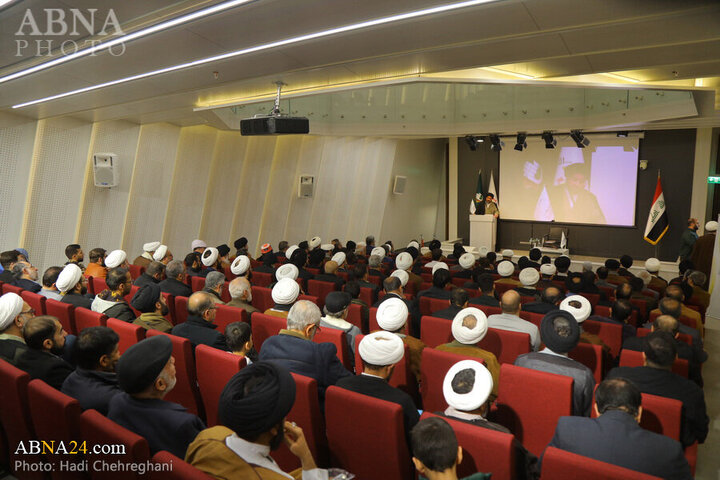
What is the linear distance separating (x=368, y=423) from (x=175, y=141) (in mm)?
9107

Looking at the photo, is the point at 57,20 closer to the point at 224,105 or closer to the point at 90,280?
the point at 90,280

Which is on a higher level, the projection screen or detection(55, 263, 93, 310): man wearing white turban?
the projection screen

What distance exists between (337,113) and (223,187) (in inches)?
Answer: 130

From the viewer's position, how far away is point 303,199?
12.7m

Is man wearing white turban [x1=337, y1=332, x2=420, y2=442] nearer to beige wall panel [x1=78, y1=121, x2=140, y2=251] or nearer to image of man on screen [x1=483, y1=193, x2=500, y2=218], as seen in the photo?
beige wall panel [x1=78, y1=121, x2=140, y2=251]

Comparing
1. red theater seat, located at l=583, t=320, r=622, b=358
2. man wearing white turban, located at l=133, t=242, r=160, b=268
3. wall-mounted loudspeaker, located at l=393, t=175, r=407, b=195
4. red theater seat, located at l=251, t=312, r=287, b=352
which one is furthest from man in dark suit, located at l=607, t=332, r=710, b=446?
wall-mounted loudspeaker, located at l=393, t=175, r=407, b=195

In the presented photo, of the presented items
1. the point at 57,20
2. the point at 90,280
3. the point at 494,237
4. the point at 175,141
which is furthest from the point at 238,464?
the point at 494,237

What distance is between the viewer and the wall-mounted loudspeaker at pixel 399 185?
48.9ft

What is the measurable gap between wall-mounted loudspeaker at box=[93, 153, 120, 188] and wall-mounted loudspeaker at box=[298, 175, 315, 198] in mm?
4637

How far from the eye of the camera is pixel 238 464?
1.65m

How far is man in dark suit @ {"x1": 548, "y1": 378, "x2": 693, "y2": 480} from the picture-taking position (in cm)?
199

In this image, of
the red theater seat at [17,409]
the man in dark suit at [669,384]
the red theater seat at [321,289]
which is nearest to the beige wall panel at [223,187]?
the red theater seat at [321,289]

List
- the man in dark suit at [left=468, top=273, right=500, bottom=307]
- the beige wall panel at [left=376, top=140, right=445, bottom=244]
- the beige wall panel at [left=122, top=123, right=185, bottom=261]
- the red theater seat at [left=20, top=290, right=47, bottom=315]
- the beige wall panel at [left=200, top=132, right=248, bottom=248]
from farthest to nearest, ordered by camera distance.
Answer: the beige wall panel at [left=376, top=140, right=445, bottom=244] → the beige wall panel at [left=200, top=132, right=248, bottom=248] → the beige wall panel at [left=122, top=123, right=185, bottom=261] → the man in dark suit at [left=468, top=273, right=500, bottom=307] → the red theater seat at [left=20, top=290, right=47, bottom=315]

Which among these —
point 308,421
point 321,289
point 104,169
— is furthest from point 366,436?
point 104,169
